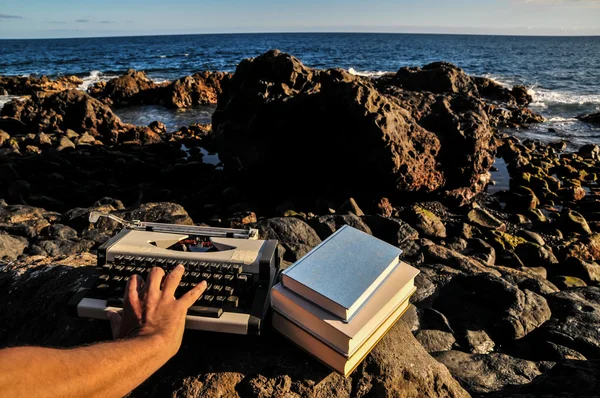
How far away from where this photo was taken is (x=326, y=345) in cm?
191

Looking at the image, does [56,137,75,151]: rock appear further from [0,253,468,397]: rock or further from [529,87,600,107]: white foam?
[529,87,600,107]: white foam

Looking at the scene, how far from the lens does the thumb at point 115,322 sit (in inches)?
77.2

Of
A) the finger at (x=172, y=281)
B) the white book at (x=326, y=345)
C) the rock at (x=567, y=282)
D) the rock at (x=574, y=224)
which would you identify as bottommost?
the rock at (x=574, y=224)

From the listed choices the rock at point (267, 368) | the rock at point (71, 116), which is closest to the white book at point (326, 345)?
the rock at point (267, 368)

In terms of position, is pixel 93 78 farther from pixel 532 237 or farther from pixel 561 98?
pixel 532 237

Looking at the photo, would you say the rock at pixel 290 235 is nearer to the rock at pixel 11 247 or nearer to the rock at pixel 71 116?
the rock at pixel 11 247

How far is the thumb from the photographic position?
77.2 inches

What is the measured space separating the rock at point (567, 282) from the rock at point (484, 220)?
2.21m

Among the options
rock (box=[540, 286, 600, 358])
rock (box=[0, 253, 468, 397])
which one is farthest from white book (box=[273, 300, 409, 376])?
rock (box=[540, 286, 600, 358])

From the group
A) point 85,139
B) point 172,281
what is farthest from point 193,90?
point 172,281

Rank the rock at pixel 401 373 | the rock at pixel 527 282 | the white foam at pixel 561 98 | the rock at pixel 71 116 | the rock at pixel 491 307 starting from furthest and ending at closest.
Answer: the white foam at pixel 561 98 → the rock at pixel 71 116 → the rock at pixel 527 282 → the rock at pixel 491 307 → the rock at pixel 401 373

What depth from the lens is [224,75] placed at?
80.6ft

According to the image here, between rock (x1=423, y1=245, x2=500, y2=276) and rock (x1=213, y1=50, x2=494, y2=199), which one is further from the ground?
rock (x1=213, y1=50, x2=494, y2=199)

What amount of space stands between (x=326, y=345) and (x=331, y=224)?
4288 mm
